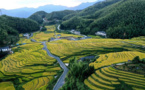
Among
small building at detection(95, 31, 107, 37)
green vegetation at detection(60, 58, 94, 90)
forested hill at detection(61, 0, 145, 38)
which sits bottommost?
green vegetation at detection(60, 58, 94, 90)

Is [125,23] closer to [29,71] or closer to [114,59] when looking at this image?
[114,59]

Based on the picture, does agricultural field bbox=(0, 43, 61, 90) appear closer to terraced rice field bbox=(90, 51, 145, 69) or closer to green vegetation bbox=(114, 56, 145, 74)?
terraced rice field bbox=(90, 51, 145, 69)

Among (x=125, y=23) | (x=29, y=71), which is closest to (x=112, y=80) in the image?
(x=29, y=71)

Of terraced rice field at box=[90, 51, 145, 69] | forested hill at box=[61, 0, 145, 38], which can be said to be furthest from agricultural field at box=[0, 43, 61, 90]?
forested hill at box=[61, 0, 145, 38]

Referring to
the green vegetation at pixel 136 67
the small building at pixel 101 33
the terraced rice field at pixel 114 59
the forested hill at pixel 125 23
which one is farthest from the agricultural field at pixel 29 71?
the small building at pixel 101 33

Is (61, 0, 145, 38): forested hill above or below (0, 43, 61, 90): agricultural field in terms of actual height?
above
